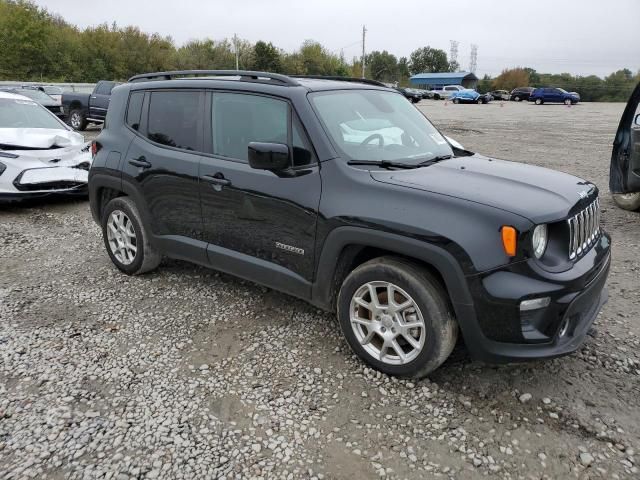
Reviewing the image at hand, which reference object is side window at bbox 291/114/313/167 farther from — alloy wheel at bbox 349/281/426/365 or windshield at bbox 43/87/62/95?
windshield at bbox 43/87/62/95

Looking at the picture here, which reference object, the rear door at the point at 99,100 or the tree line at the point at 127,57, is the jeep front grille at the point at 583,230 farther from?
the tree line at the point at 127,57

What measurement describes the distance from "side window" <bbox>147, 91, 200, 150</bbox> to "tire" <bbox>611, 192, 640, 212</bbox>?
5.90m

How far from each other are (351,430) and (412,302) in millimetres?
782

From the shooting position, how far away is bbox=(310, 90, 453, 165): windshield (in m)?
3.40

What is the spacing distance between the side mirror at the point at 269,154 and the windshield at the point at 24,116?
6144 mm

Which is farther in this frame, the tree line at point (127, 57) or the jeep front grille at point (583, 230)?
the tree line at point (127, 57)

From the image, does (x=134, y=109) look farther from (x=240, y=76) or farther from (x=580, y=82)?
(x=580, y=82)

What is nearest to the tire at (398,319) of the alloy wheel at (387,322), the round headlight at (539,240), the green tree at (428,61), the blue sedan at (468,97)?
the alloy wheel at (387,322)

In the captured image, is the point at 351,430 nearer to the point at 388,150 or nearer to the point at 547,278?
the point at 547,278

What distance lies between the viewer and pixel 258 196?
11.5ft

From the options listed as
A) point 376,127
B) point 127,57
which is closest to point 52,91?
point 376,127

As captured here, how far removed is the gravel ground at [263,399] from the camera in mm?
2482

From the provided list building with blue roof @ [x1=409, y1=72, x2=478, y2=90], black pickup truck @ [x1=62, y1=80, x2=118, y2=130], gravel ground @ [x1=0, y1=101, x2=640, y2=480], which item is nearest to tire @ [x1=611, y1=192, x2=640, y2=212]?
gravel ground @ [x1=0, y1=101, x2=640, y2=480]

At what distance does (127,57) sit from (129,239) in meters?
65.3
